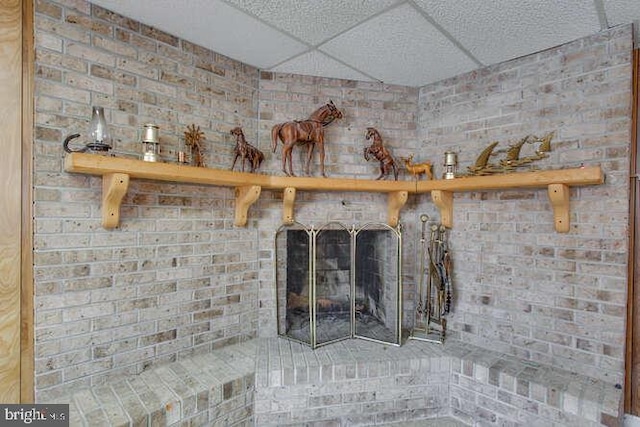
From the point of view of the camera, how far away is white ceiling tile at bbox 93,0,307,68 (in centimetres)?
147

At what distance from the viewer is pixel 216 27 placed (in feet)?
5.33

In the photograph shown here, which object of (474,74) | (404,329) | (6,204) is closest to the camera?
(6,204)

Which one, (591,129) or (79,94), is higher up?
(79,94)

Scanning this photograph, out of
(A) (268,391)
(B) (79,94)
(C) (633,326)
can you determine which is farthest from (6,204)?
(C) (633,326)

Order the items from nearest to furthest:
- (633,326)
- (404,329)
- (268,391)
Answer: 1. (633,326)
2. (268,391)
3. (404,329)

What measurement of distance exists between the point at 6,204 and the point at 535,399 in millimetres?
2522

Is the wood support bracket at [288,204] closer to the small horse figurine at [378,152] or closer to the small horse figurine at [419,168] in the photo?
the small horse figurine at [378,152]

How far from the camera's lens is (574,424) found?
1530 mm

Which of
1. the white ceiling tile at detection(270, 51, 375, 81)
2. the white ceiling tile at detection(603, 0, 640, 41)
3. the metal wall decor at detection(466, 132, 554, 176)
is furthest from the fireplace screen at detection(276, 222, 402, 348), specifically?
the white ceiling tile at detection(603, 0, 640, 41)

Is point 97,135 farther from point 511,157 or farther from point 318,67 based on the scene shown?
point 511,157

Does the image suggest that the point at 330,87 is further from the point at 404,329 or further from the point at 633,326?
the point at 633,326

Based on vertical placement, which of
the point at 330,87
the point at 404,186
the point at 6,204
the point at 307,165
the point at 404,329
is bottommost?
the point at 404,329

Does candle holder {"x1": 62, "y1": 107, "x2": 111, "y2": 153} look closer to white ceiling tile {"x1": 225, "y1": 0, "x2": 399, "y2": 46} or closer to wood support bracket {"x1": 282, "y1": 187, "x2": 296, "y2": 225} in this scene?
white ceiling tile {"x1": 225, "y1": 0, "x2": 399, "y2": 46}

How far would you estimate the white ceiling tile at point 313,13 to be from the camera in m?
1.42
